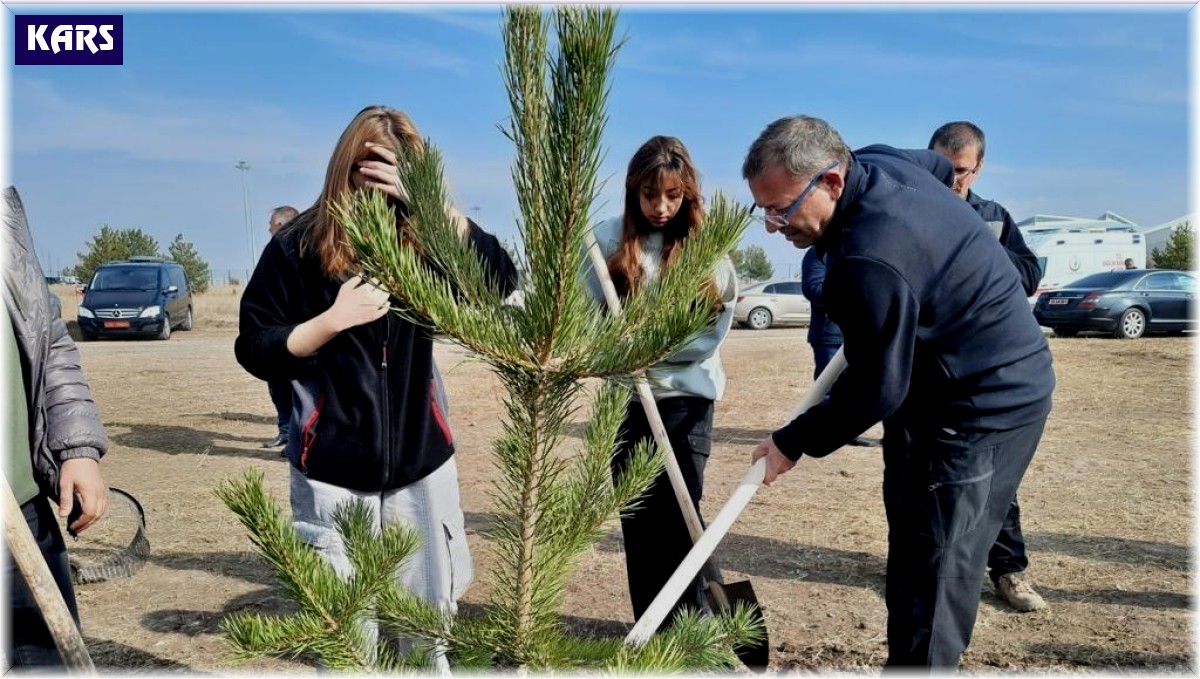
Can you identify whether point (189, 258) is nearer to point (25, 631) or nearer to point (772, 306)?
point (772, 306)

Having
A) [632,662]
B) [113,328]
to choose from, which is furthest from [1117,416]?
[113,328]

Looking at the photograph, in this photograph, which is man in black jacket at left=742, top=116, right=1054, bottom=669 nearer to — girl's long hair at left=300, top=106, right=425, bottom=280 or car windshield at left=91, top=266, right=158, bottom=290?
A: girl's long hair at left=300, top=106, right=425, bottom=280

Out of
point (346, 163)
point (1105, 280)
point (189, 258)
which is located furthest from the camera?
point (189, 258)

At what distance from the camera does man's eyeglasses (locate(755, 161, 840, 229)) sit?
2141 mm

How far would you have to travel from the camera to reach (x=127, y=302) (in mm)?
17891

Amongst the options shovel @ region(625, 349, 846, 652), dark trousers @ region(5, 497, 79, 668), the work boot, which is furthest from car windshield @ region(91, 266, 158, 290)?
shovel @ region(625, 349, 846, 652)

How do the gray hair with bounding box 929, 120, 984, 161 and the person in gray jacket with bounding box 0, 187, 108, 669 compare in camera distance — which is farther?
the gray hair with bounding box 929, 120, 984, 161

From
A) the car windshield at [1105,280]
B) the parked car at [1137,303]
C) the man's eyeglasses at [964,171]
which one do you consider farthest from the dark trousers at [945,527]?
the car windshield at [1105,280]

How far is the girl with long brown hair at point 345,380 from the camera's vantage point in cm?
203

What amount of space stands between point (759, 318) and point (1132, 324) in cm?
790

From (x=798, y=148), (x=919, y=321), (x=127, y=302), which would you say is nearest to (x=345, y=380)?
(x=798, y=148)

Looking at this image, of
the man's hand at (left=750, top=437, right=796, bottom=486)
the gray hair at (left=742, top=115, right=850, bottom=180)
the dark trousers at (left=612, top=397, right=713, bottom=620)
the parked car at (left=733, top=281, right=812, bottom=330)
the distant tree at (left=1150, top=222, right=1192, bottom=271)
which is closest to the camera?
the gray hair at (left=742, top=115, right=850, bottom=180)

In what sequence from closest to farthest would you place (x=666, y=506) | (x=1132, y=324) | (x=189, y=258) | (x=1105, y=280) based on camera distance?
(x=666, y=506) → (x=1132, y=324) → (x=1105, y=280) → (x=189, y=258)

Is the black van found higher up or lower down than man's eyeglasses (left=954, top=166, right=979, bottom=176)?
lower down
